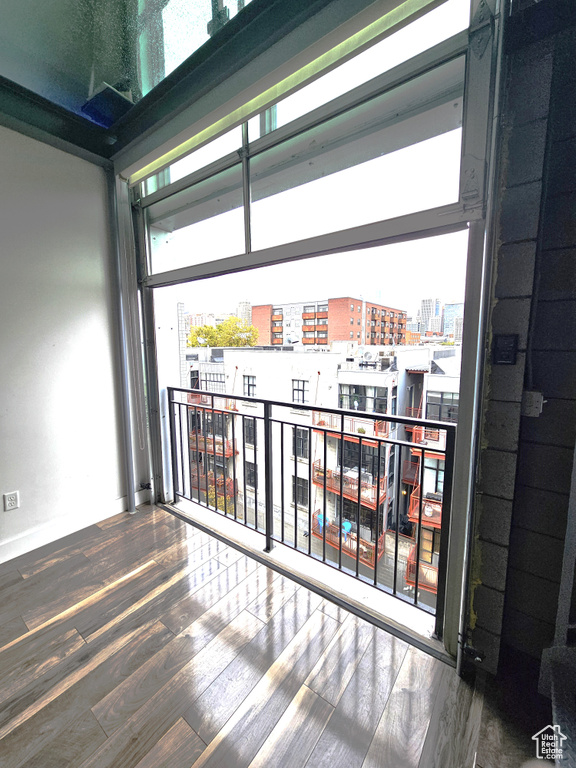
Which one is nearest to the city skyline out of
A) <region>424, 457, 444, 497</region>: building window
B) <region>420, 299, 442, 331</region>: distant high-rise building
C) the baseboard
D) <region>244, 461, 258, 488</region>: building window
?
<region>420, 299, 442, 331</region>: distant high-rise building

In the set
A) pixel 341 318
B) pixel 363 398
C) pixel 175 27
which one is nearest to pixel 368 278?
pixel 341 318

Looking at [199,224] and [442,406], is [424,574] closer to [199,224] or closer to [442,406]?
[442,406]

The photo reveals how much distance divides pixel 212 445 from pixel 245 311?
1.21m

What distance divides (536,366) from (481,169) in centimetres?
75

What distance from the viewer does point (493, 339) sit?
1.16m

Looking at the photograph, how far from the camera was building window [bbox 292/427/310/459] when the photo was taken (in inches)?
82.8

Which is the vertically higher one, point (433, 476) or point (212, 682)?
point (433, 476)

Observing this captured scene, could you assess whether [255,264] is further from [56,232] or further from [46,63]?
[46,63]

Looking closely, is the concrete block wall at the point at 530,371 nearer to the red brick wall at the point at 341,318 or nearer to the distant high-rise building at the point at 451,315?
the distant high-rise building at the point at 451,315

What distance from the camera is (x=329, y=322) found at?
1840mm

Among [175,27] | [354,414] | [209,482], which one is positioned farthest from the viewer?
[209,482]

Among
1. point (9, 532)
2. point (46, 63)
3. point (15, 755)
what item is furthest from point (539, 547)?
point (46, 63)

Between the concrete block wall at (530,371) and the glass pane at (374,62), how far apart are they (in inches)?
12.7

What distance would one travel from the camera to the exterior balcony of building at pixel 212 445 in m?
2.58
